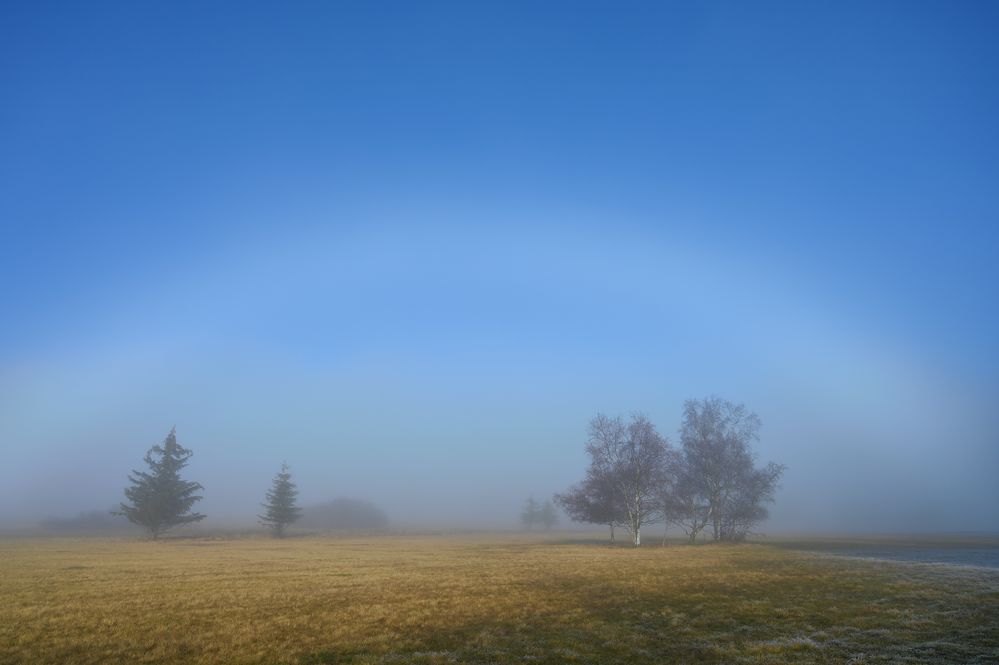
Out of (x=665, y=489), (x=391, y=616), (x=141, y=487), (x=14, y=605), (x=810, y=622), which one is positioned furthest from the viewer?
(x=141, y=487)

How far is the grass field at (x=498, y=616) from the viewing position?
481 inches

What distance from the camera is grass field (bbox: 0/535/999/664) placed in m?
12.2

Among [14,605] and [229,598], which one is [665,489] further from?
[14,605]

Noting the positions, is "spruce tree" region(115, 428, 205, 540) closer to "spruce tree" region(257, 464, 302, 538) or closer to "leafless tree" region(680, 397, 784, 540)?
"spruce tree" region(257, 464, 302, 538)

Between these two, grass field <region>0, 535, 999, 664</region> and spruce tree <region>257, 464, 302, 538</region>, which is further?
spruce tree <region>257, 464, 302, 538</region>

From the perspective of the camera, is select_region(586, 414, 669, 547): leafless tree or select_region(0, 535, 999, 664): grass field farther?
select_region(586, 414, 669, 547): leafless tree

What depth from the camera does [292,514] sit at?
74812mm

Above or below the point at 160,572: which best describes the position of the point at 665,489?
above

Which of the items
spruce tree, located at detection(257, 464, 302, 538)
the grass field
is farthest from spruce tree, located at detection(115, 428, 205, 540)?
the grass field

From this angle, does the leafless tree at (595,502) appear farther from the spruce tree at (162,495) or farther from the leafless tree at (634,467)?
the spruce tree at (162,495)

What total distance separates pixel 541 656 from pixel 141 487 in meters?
73.3

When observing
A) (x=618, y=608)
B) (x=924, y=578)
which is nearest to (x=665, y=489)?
(x=924, y=578)

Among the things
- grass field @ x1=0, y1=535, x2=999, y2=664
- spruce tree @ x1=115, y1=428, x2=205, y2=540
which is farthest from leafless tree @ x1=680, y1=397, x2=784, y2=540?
spruce tree @ x1=115, y1=428, x2=205, y2=540

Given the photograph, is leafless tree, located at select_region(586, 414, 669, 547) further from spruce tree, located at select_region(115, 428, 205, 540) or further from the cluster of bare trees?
spruce tree, located at select_region(115, 428, 205, 540)
